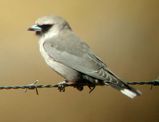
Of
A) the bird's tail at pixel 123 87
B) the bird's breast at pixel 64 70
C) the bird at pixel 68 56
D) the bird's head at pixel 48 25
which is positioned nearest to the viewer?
the bird's tail at pixel 123 87

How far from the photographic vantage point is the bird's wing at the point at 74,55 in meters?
8.19

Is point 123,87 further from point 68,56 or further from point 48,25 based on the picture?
point 48,25

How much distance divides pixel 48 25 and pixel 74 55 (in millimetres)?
476

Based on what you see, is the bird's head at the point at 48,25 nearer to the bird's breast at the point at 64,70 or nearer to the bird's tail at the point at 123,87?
the bird's breast at the point at 64,70

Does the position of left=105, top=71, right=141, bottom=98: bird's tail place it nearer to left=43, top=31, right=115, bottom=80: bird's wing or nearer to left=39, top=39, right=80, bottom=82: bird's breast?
Answer: left=43, top=31, right=115, bottom=80: bird's wing

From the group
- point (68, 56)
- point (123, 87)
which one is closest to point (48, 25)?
point (68, 56)

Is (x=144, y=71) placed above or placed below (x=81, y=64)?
above

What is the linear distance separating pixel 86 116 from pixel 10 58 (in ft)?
4.22

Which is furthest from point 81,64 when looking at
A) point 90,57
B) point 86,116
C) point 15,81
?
point 86,116

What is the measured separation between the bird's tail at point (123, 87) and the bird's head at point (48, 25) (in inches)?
39.4

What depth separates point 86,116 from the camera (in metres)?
12.0

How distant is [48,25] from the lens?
342 inches

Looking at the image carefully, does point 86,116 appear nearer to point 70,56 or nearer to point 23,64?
point 23,64

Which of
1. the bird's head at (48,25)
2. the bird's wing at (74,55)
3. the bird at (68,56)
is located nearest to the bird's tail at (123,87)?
the bird at (68,56)
